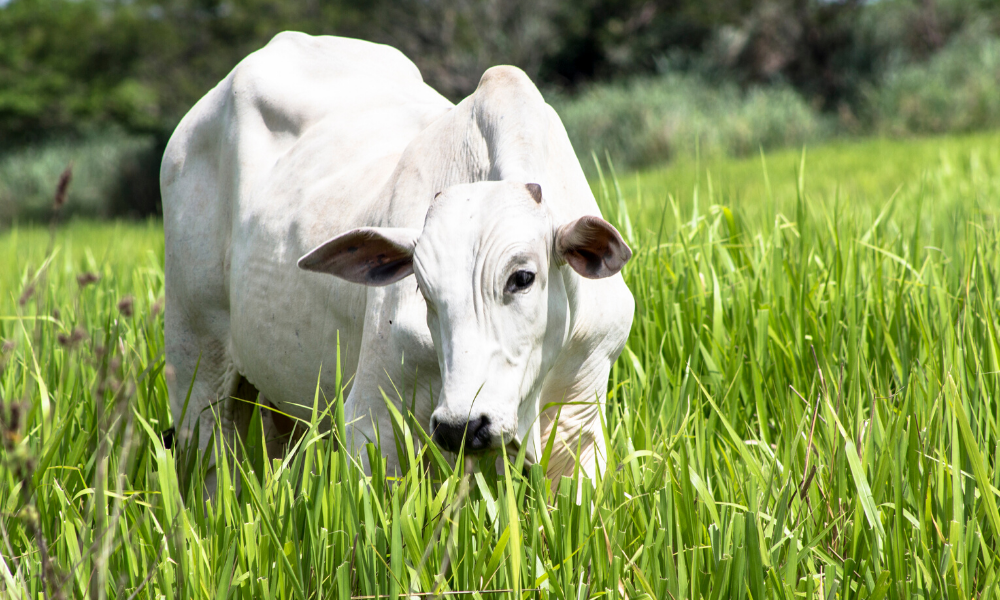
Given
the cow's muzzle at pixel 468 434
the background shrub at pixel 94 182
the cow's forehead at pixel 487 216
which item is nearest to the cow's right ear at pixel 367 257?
the cow's forehead at pixel 487 216

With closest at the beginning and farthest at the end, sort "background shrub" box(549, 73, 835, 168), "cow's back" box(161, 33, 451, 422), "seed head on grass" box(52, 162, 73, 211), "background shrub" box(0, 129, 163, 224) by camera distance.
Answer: "seed head on grass" box(52, 162, 73, 211) → "cow's back" box(161, 33, 451, 422) → "background shrub" box(549, 73, 835, 168) → "background shrub" box(0, 129, 163, 224)

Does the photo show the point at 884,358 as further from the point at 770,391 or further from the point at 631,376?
the point at 631,376

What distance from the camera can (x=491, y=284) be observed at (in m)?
1.45

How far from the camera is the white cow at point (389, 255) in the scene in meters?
1.47

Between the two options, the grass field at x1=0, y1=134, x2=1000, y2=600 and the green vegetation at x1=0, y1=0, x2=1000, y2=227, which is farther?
the green vegetation at x1=0, y1=0, x2=1000, y2=227

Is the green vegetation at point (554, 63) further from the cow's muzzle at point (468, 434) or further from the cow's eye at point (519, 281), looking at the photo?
the cow's muzzle at point (468, 434)

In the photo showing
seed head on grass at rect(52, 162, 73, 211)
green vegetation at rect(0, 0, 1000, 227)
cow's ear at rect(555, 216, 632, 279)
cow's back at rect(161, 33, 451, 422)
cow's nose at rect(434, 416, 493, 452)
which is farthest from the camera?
green vegetation at rect(0, 0, 1000, 227)

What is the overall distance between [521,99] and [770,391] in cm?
107

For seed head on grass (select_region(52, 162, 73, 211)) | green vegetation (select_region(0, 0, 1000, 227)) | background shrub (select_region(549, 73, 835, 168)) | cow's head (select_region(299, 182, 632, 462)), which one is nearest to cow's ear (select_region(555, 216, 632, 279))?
cow's head (select_region(299, 182, 632, 462))

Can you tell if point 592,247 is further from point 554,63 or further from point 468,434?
point 554,63

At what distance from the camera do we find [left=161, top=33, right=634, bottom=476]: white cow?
57.9 inches

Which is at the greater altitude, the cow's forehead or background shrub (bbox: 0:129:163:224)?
the cow's forehead

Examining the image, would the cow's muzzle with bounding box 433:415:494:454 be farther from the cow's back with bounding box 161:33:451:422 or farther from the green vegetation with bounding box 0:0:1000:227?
the green vegetation with bounding box 0:0:1000:227

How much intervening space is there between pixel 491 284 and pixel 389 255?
0.30 m
